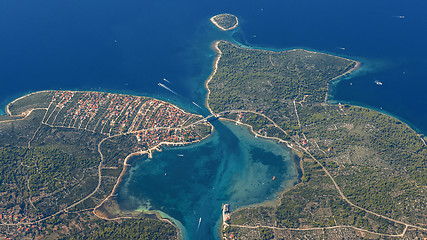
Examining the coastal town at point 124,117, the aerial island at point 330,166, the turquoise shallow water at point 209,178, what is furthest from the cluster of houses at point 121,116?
the aerial island at point 330,166

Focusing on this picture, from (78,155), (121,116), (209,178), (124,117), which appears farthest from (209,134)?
(78,155)

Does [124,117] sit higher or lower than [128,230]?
higher

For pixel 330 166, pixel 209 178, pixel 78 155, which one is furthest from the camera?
pixel 78 155

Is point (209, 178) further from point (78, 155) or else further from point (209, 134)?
point (78, 155)

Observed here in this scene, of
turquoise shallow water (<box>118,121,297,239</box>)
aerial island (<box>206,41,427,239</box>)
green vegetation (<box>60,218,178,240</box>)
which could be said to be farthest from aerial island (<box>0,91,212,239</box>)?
aerial island (<box>206,41,427,239</box>)

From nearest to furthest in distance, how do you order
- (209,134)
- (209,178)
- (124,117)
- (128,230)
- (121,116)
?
(128,230) < (209,178) < (209,134) < (124,117) < (121,116)

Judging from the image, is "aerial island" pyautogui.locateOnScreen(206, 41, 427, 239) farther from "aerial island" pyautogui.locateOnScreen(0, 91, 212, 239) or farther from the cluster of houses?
"aerial island" pyautogui.locateOnScreen(0, 91, 212, 239)

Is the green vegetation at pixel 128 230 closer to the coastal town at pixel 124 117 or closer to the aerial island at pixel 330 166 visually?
the aerial island at pixel 330 166

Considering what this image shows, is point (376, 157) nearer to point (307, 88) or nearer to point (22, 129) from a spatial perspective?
point (307, 88)
